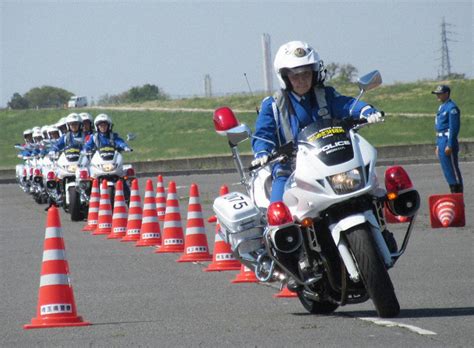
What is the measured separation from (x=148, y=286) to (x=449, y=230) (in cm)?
624

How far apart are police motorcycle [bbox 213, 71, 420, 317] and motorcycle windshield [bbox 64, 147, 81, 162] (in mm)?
18512

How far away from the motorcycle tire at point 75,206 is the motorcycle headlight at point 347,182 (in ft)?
54.1

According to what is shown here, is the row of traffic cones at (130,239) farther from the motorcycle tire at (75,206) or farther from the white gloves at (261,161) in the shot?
the white gloves at (261,161)

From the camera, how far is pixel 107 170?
87.2 ft

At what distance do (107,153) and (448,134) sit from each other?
24.7 feet

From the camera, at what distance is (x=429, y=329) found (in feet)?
30.3

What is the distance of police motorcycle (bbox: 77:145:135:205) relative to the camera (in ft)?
86.9

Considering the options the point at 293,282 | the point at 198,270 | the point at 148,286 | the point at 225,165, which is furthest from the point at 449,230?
the point at 225,165

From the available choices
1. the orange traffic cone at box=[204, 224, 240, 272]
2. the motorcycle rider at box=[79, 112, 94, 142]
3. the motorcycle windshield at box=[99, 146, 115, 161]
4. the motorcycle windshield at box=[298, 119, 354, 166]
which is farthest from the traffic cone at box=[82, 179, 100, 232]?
the motorcycle windshield at box=[298, 119, 354, 166]

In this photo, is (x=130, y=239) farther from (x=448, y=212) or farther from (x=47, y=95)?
(x=47, y=95)

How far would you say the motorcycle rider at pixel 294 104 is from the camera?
10555 millimetres

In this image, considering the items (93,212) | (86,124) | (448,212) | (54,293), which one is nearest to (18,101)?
(86,124)

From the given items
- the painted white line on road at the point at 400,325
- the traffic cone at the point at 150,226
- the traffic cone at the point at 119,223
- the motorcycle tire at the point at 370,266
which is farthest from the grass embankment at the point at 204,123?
the motorcycle tire at the point at 370,266

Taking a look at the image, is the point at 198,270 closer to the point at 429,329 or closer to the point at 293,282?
the point at 293,282
